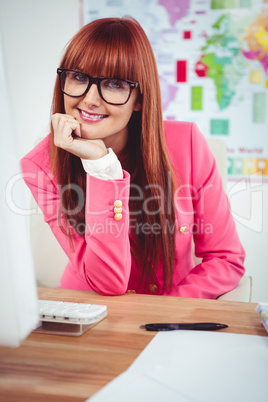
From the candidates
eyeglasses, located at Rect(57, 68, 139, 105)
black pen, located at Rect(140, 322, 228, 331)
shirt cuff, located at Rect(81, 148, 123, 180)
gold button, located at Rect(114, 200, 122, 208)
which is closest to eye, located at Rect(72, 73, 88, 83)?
eyeglasses, located at Rect(57, 68, 139, 105)

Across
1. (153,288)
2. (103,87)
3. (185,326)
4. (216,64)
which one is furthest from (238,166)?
(185,326)

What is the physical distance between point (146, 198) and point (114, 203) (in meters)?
0.22

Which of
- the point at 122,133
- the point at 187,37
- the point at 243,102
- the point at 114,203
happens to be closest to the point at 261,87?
the point at 243,102

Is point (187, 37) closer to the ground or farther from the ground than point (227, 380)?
farther from the ground

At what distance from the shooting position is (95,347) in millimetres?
653

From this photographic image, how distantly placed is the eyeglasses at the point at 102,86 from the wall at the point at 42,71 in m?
1.40

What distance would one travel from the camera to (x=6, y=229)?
427mm

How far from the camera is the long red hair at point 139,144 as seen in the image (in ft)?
3.70

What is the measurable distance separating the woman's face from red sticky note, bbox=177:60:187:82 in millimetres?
1276

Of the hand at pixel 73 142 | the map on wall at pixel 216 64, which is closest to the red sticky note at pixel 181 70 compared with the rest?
the map on wall at pixel 216 64

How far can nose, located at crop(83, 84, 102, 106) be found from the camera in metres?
1.13

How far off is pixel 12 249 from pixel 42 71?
7.81 feet

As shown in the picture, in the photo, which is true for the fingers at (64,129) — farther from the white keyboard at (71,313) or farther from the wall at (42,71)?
the wall at (42,71)

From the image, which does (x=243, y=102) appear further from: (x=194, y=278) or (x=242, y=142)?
(x=194, y=278)
